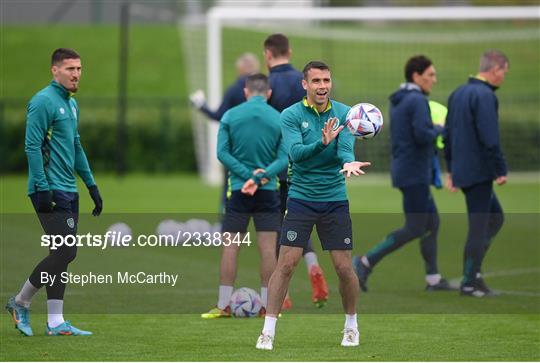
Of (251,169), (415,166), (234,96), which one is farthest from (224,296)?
(234,96)

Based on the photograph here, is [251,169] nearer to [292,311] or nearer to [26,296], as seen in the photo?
[292,311]

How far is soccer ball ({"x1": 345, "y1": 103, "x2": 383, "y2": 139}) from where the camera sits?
8641mm

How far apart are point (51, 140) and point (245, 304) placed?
235 cm

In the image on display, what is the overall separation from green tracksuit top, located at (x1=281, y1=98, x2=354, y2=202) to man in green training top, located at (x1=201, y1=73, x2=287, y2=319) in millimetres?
1704

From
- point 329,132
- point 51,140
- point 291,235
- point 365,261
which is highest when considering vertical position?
point 329,132

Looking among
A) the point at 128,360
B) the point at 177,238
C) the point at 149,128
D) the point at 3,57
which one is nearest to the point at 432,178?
the point at 177,238

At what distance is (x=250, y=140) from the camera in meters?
10.7

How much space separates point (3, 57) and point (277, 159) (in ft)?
108

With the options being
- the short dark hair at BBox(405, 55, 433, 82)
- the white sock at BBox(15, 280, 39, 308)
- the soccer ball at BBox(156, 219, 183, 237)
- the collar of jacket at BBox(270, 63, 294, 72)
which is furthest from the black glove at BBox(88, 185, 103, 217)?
the soccer ball at BBox(156, 219, 183, 237)

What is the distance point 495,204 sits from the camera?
12305mm

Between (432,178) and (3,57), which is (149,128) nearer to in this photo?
(3,57)

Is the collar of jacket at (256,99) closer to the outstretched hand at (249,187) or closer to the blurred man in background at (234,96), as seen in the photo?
the outstretched hand at (249,187)

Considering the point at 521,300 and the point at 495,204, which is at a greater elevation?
the point at 495,204

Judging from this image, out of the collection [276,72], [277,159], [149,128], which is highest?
[276,72]
